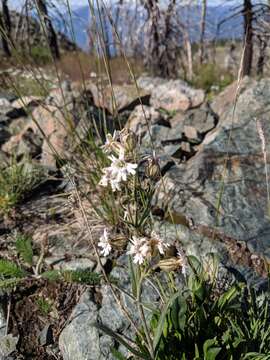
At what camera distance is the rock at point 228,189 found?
262 cm

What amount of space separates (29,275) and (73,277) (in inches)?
12.1

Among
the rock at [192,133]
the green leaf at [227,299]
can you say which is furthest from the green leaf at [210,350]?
the rock at [192,133]

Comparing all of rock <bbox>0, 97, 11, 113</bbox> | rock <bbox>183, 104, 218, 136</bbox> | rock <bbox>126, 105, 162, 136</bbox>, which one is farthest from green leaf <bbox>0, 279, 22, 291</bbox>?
rock <bbox>0, 97, 11, 113</bbox>

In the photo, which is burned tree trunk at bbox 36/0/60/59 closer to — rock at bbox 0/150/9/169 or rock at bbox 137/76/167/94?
rock at bbox 0/150/9/169

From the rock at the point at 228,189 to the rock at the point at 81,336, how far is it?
2.35ft

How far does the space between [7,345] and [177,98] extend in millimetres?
→ 3507

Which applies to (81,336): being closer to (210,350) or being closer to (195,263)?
(195,263)

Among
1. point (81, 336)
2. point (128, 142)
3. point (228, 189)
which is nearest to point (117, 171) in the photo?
point (128, 142)

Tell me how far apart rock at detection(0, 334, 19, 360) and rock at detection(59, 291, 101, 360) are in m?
0.24

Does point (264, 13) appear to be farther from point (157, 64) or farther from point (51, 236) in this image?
point (51, 236)

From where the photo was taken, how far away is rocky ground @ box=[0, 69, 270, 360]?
2209 millimetres

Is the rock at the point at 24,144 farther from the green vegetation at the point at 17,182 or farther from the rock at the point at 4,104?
the rock at the point at 4,104

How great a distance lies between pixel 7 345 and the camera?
2.20 metres

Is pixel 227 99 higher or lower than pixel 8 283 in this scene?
higher
